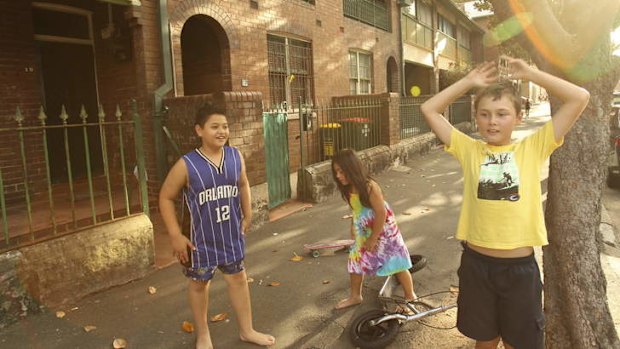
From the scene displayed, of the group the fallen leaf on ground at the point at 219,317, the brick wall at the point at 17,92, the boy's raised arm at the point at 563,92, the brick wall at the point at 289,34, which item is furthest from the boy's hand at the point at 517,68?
the brick wall at the point at 17,92

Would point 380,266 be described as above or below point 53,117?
Result: below

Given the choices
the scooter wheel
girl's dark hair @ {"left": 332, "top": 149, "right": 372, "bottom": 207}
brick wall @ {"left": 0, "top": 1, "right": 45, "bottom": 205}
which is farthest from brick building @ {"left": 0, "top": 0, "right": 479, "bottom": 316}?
the scooter wheel

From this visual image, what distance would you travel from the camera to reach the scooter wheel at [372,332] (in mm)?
3160

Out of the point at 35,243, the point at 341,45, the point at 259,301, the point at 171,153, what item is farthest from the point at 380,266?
the point at 341,45

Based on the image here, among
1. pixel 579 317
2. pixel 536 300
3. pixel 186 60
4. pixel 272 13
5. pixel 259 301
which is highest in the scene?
pixel 272 13

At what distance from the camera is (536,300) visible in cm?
224

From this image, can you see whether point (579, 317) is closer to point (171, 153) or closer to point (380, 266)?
point (380, 266)

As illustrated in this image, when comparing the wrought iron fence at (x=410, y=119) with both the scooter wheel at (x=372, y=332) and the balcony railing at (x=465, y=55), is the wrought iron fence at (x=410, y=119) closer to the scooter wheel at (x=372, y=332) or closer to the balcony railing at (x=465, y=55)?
the scooter wheel at (x=372, y=332)

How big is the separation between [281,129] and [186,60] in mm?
3043

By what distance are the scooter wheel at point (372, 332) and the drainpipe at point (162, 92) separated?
13.9 ft

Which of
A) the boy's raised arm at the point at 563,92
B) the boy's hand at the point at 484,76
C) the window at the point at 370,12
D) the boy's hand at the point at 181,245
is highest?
the window at the point at 370,12

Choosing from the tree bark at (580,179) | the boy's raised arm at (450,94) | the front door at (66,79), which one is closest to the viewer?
the boy's raised arm at (450,94)

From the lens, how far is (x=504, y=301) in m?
2.25

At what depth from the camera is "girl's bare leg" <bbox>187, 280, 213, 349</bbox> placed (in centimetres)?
316
